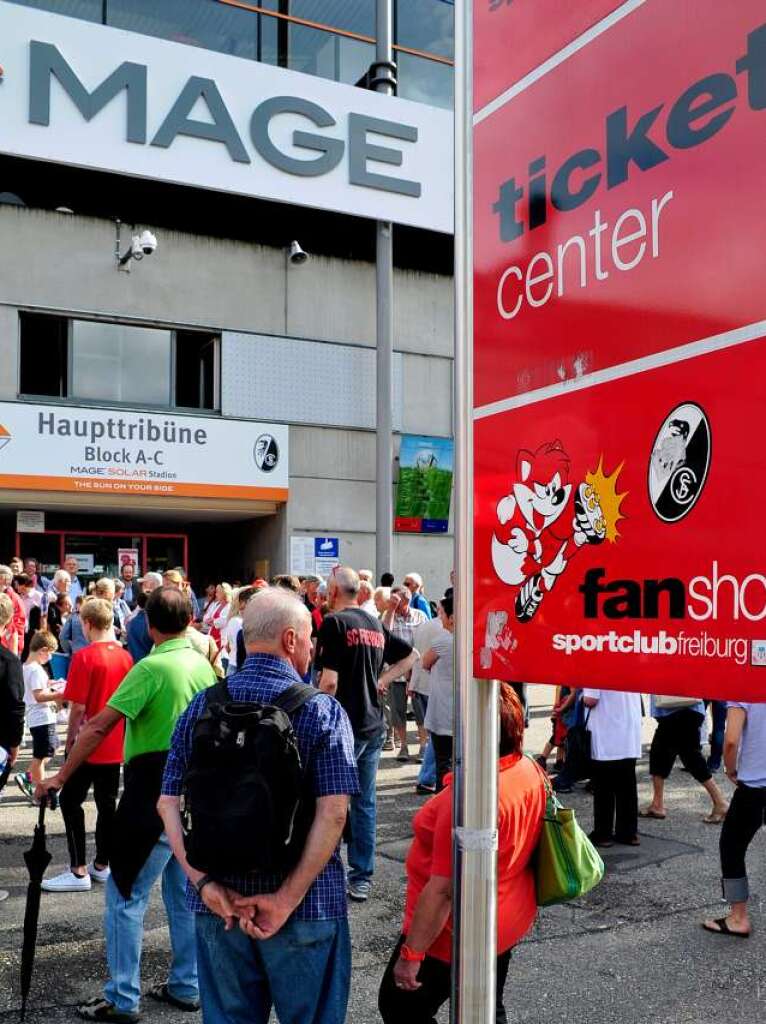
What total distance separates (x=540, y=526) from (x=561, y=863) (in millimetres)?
1827

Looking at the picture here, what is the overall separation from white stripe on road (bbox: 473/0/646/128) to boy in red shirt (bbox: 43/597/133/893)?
4363mm

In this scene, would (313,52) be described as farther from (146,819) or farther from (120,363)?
(146,819)

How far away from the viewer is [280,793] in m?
2.51

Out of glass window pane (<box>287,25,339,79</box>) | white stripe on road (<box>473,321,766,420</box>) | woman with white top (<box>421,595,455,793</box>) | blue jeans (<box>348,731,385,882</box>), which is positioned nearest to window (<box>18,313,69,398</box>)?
glass window pane (<box>287,25,339,79</box>)

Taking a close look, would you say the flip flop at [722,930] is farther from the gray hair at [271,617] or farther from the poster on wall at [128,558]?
the poster on wall at [128,558]

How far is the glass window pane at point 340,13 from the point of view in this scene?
1975 centimetres

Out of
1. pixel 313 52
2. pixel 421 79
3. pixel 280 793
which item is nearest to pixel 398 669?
Result: pixel 280 793

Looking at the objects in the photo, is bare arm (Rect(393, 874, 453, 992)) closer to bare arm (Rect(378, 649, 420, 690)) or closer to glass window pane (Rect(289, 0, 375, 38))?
bare arm (Rect(378, 649, 420, 690))

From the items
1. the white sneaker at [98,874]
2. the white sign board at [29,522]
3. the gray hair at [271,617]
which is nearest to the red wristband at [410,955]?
the gray hair at [271,617]

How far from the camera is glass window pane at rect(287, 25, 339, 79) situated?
19.6 m

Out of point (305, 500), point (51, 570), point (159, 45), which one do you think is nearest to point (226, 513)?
point (305, 500)

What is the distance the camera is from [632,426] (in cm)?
150

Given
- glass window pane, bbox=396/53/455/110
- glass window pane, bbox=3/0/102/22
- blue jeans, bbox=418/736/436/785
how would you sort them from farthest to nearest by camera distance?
1. glass window pane, bbox=396/53/455/110
2. glass window pane, bbox=3/0/102/22
3. blue jeans, bbox=418/736/436/785

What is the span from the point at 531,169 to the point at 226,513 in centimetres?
1801
